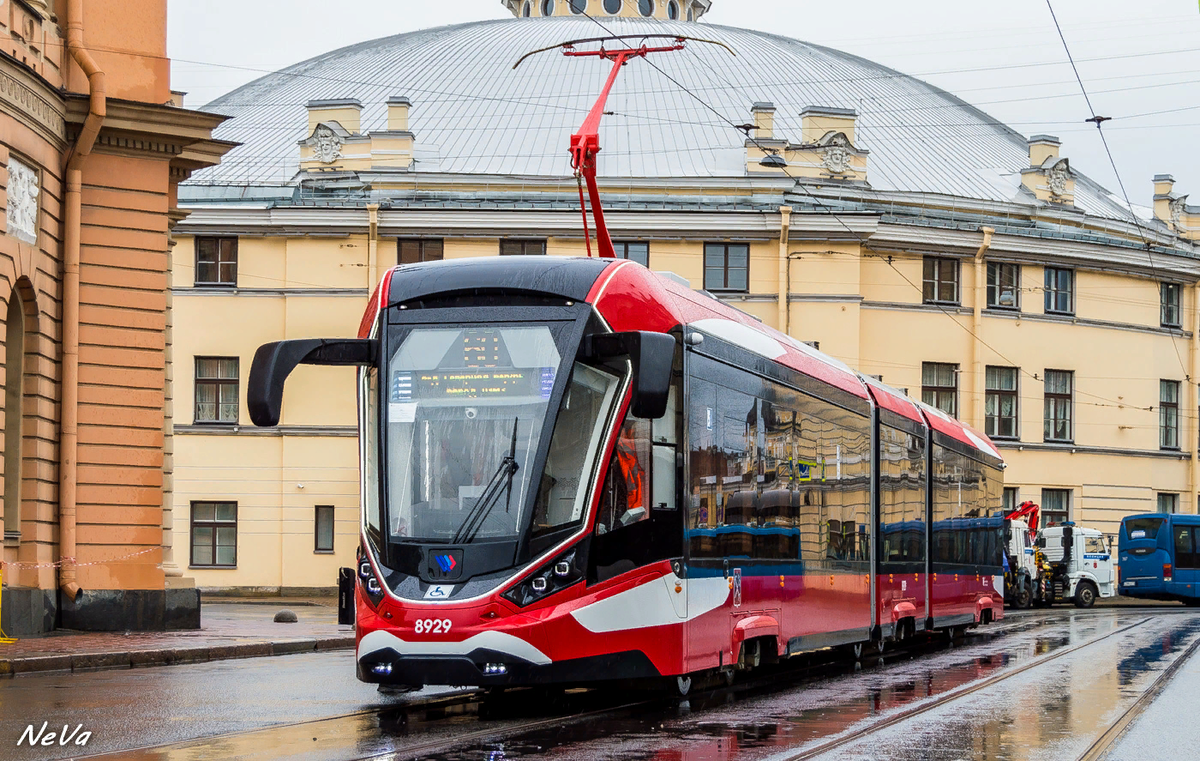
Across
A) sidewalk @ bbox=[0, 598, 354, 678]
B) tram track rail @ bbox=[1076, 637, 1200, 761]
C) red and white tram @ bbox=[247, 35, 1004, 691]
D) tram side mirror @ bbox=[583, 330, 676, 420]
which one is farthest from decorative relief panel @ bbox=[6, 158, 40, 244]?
tram track rail @ bbox=[1076, 637, 1200, 761]

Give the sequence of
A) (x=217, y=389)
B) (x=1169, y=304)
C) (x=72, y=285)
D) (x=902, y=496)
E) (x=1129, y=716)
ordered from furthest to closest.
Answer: (x=1169, y=304) < (x=217, y=389) < (x=72, y=285) < (x=902, y=496) < (x=1129, y=716)

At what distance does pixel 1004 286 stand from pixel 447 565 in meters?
38.1

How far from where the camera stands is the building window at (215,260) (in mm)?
45344

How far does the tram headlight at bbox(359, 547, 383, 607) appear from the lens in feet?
42.1

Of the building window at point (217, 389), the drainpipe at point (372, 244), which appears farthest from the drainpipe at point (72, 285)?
the building window at point (217, 389)

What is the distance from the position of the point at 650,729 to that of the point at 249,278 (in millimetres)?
34288

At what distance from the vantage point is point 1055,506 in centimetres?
4991

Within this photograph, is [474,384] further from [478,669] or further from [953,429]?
[953,429]

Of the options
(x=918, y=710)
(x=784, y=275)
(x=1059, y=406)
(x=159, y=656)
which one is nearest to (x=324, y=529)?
(x=784, y=275)

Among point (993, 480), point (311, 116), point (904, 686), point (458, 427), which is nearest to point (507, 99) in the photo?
point (311, 116)

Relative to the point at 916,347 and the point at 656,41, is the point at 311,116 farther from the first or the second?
the point at 916,347

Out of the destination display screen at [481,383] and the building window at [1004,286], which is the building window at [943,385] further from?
the destination display screen at [481,383]

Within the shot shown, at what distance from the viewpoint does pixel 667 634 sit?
13.6m

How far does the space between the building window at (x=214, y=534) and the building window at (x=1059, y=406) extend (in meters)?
22.9
